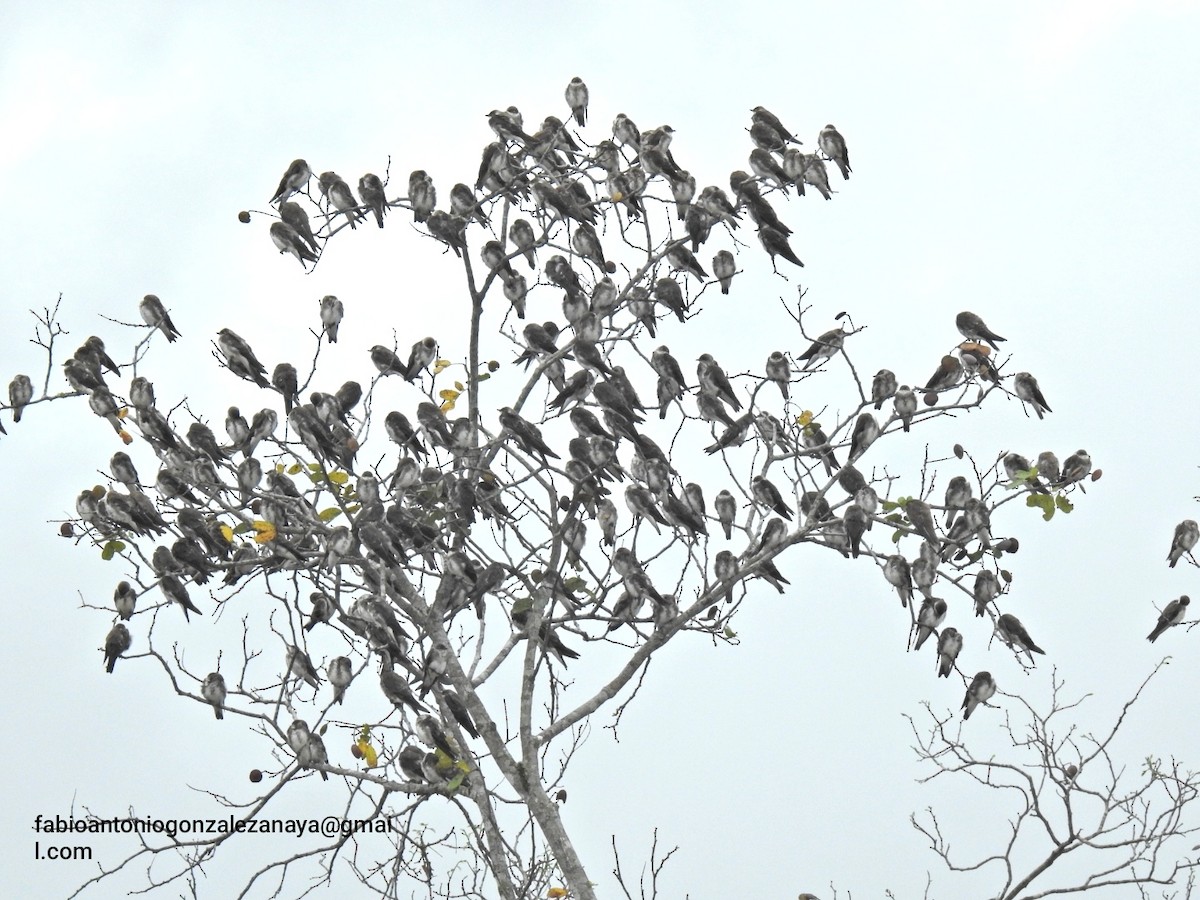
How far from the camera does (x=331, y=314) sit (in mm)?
9523

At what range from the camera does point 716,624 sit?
27.3ft

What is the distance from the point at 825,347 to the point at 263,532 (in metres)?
3.61

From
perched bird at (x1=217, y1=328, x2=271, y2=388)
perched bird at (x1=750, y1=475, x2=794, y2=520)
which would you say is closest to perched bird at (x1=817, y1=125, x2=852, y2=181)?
perched bird at (x1=750, y1=475, x2=794, y2=520)

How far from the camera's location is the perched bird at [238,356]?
29.2 feet

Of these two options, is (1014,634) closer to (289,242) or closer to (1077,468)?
(1077,468)

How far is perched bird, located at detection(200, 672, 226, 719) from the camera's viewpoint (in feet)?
27.2

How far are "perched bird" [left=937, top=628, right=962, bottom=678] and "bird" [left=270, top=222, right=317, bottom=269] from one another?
4636 millimetres

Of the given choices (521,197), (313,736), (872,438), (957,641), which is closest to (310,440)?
(313,736)

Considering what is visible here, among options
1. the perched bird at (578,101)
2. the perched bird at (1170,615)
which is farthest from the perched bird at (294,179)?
the perched bird at (1170,615)

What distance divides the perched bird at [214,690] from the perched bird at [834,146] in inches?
205

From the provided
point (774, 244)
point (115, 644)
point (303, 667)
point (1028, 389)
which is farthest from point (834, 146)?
point (115, 644)

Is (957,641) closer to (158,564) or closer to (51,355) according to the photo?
(158,564)

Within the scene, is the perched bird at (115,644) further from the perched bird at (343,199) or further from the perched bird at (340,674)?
Answer: the perched bird at (343,199)

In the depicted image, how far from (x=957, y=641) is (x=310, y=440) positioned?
12.7 ft
